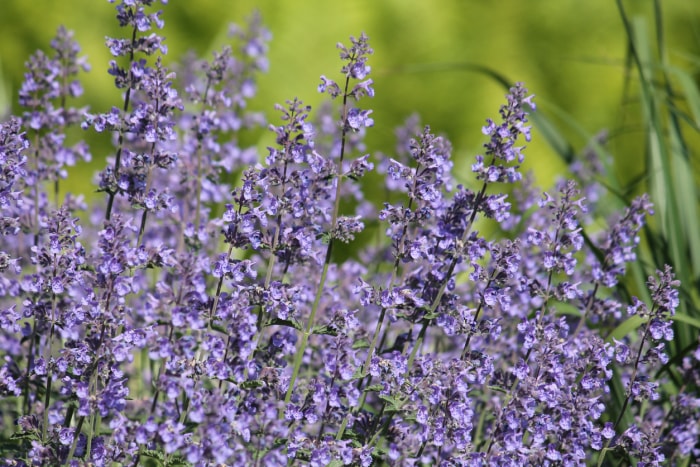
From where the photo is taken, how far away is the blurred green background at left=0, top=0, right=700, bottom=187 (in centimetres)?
749

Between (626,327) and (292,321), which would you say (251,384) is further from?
(626,327)

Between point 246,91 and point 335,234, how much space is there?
206cm

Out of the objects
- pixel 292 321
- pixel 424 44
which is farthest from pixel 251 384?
pixel 424 44

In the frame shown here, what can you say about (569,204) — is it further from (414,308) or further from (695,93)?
(695,93)

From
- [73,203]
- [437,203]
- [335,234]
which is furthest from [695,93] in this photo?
[73,203]

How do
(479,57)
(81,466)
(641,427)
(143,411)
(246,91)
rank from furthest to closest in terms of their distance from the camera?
(479,57), (246,91), (143,411), (641,427), (81,466)

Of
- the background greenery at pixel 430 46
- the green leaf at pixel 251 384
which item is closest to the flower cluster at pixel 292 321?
the green leaf at pixel 251 384

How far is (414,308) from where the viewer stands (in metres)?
2.81

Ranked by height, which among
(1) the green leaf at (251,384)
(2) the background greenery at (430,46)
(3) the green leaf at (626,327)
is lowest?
(1) the green leaf at (251,384)

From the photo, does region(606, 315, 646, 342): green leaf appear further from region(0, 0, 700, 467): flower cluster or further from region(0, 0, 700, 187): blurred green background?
region(0, 0, 700, 187): blurred green background

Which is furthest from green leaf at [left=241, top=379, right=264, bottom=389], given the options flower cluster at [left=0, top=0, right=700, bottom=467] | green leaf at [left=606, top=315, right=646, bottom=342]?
green leaf at [left=606, top=315, right=646, bottom=342]

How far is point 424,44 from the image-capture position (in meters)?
7.60

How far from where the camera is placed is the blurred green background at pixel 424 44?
7492 millimetres

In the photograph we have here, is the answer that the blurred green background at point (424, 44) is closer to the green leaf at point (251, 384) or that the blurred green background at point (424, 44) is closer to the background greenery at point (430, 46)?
the background greenery at point (430, 46)
